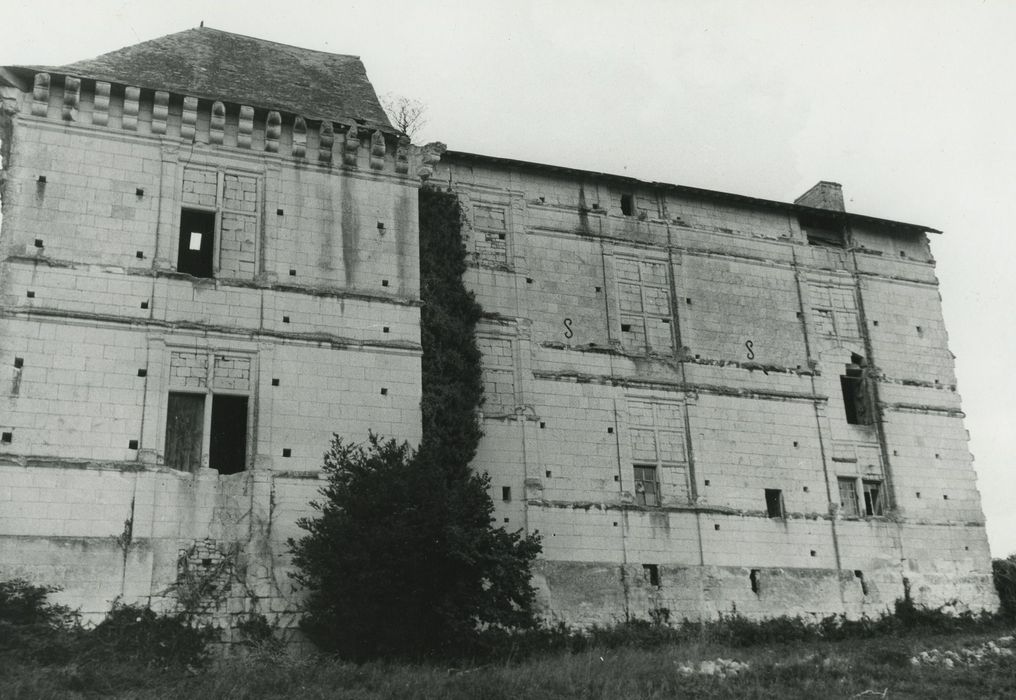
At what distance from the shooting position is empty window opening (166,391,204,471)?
62.3 feet

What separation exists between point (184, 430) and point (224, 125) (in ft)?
20.9

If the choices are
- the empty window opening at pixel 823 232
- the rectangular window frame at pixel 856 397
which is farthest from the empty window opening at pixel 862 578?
the empty window opening at pixel 823 232

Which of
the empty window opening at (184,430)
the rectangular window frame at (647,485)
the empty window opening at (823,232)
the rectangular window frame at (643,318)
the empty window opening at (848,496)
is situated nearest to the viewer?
the empty window opening at (184,430)

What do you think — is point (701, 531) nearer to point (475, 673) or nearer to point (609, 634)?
point (609, 634)

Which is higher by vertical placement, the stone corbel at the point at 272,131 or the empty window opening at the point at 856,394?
the stone corbel at the point at 272,131

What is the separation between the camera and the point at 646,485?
78.2 feet

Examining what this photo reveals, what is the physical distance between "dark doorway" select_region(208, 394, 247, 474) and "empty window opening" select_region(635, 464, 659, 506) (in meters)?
8.90

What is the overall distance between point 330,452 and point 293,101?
799cm

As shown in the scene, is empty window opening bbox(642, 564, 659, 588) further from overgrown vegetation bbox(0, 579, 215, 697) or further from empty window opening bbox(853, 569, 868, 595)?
overgrown vegetation bbox(0, 579, 215, 697)

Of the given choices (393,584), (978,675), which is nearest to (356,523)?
(393,584)

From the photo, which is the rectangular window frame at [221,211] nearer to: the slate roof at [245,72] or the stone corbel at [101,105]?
the slate roof at [245,72]

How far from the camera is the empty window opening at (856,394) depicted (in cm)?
2698

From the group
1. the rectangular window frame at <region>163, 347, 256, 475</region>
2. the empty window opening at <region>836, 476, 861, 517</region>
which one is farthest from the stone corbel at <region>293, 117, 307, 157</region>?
the empty window opening at <region>836, 476, 861, 517</region>

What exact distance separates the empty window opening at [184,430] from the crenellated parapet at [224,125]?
17.6ft
